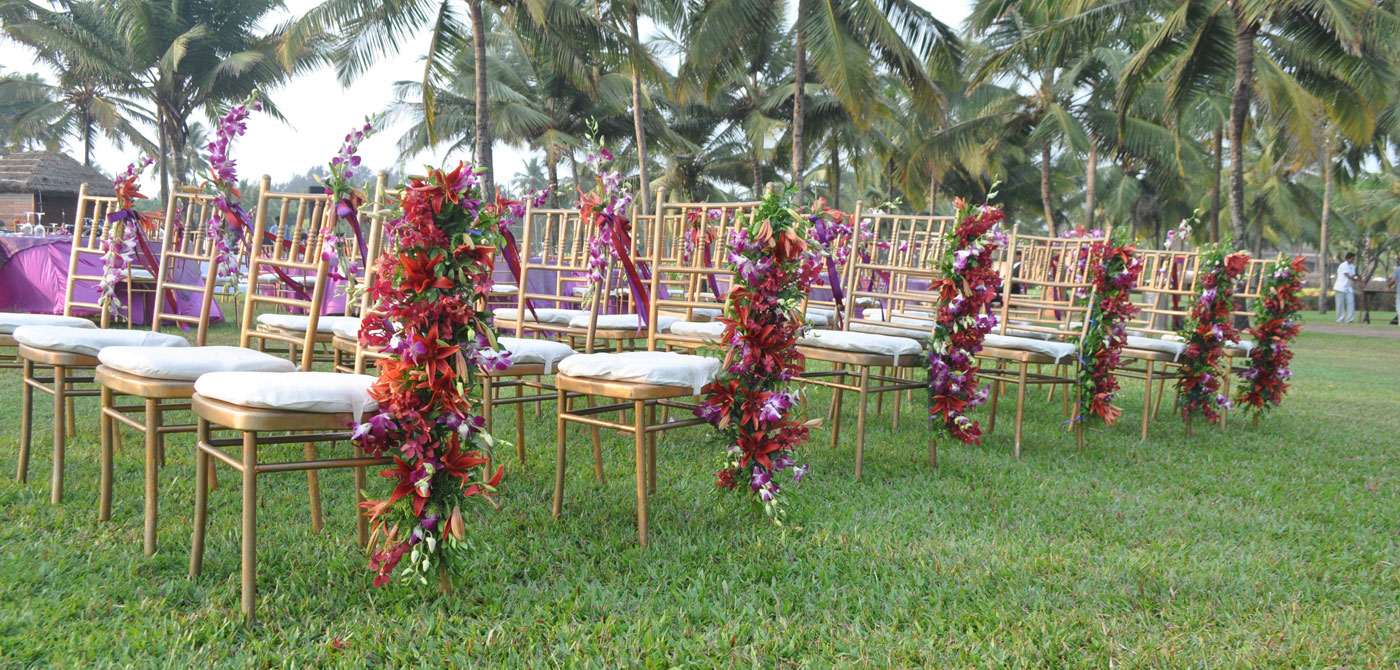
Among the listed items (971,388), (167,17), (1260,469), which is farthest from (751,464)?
(167,17)

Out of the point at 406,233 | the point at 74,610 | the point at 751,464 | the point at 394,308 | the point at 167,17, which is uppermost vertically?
the point at 167,17

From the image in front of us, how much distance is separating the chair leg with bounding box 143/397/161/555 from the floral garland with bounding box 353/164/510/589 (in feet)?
2.12

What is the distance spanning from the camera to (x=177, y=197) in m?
3.88

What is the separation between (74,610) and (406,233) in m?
1.31

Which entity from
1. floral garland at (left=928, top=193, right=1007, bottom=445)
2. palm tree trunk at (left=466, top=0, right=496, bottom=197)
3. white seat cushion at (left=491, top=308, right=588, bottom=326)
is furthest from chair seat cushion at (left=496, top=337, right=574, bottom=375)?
palm tree trunk at (left=466, top=0, right=496, bottom=197)

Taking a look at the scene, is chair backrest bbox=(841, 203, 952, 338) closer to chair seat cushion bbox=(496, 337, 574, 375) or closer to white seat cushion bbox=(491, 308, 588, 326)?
white seat cushion bbox=(491, 308, 588, 326)

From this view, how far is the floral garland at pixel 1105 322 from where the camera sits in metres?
5.02

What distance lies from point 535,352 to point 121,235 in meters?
2.81

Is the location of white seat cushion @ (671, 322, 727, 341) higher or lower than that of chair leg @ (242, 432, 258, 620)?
higher

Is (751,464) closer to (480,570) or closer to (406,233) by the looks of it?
(480,570)

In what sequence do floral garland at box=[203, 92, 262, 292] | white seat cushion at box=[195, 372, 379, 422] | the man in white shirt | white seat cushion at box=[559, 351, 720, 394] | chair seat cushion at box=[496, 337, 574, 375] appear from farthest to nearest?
the man in white shirt → floral garland at box=[203, 92, 262, 292] → chair seat cushion at box=[496, 337, 574, 375] → white seat cushion at box=[559, 351, 720, 394] → white seat cushion at box=[195, 372, 379, 422]

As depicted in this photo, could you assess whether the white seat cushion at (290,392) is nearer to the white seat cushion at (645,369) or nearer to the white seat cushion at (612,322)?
the white seat cushion at (645,369)

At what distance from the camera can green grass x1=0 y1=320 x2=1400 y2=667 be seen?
2.14 metres

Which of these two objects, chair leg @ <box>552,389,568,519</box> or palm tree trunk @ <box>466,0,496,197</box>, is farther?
palm tree trunk @ <box>466,0,496,197</box>
